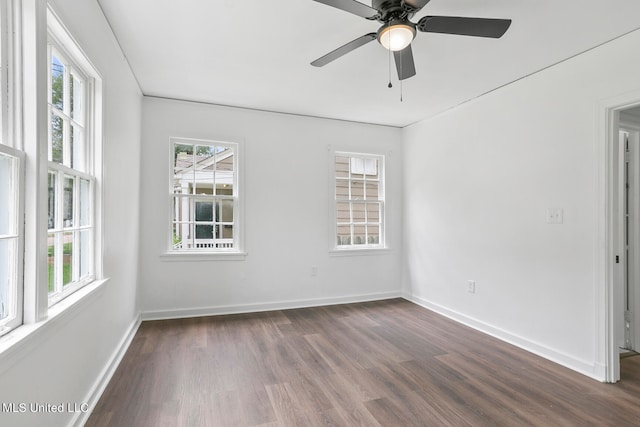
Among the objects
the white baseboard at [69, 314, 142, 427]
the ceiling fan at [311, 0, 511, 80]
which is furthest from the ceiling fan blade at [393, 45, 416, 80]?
the white baseboard at [69, 314, 142, 427]

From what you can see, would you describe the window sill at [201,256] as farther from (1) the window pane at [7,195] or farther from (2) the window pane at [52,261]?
(1) the window pane at [7,195]

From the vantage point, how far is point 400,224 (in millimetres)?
4949

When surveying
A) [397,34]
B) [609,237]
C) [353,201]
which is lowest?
[609,237]

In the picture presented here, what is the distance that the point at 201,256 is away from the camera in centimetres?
394

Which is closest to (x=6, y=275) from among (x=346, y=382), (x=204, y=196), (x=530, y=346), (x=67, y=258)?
(x=67, y=258)

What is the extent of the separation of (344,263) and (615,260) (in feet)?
9.47

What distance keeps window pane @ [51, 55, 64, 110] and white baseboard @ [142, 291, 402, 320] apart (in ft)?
8.77

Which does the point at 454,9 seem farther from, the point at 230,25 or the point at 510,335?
the point at 510,335

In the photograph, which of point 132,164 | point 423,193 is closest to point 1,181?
point 132,164

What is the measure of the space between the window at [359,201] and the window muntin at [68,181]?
3.03m

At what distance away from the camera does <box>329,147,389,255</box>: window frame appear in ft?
15.0

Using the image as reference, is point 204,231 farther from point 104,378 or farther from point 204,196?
point 104,378

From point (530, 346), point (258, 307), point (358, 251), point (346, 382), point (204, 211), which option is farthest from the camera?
point (358, 251)

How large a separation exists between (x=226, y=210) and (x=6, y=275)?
286 cm
